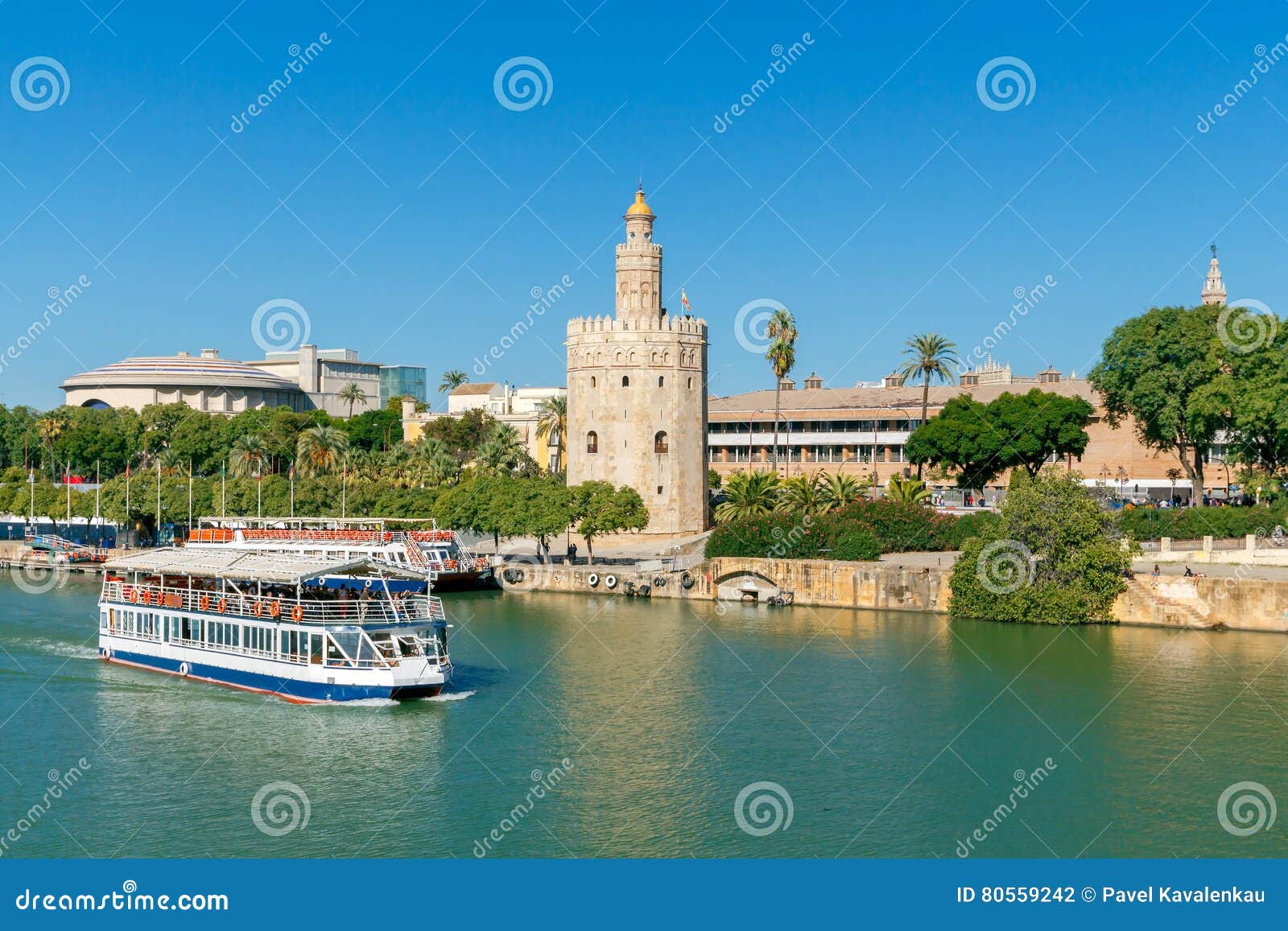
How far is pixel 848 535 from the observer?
2446 inches

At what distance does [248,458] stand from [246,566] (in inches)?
2083

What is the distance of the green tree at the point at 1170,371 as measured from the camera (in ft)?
241

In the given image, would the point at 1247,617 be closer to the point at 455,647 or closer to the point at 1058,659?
the point at 1058,659

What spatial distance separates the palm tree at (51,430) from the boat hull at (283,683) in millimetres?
77253

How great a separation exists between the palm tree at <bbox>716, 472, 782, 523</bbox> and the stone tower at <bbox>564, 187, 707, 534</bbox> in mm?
8254

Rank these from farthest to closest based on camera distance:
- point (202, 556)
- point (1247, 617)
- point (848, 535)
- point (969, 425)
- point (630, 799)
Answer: point (969, 425)
point (848, 535)
point (1247, 617)
point (202, 556)
point (630, 799)

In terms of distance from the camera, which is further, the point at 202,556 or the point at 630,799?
the point at 202,556

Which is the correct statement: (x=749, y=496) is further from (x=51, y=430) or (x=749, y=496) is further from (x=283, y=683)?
(x=51, y=430)

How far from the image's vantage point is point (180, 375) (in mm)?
155500

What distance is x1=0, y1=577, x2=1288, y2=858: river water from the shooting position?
28.1 metres

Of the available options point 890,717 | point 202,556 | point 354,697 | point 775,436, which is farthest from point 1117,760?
point 775,436

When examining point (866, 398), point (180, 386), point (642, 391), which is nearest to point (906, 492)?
point (642, 391)

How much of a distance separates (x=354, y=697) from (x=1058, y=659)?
22421mm

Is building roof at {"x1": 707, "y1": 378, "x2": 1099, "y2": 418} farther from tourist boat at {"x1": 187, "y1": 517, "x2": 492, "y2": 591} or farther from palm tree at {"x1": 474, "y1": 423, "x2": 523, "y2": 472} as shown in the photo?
tourist boat at {"x1": 187, "y1": 517, "x2": 492, "y2": 591}
